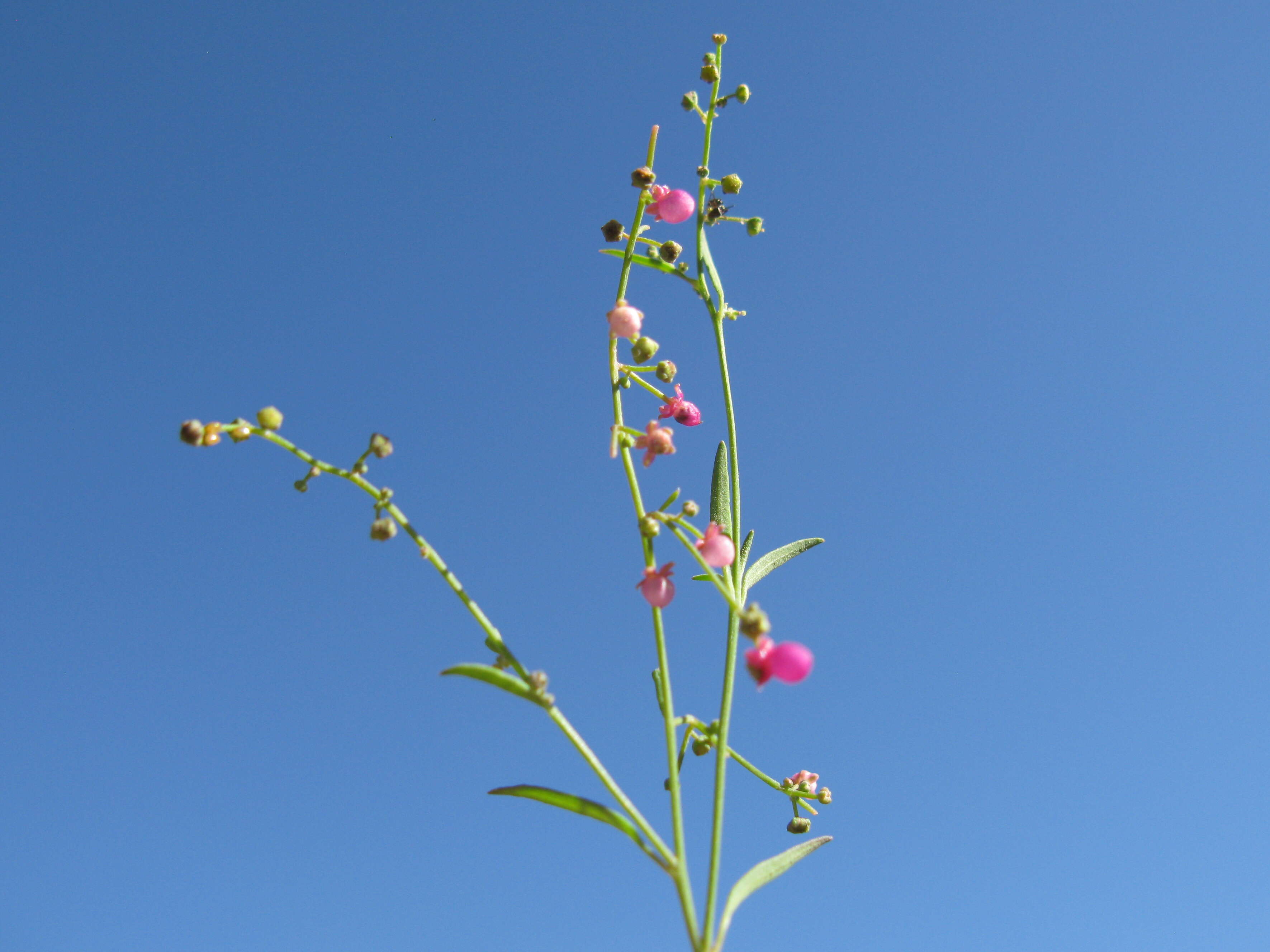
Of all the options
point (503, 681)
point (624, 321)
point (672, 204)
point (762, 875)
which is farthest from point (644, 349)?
point (762, 875)

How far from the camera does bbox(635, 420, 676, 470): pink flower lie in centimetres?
96

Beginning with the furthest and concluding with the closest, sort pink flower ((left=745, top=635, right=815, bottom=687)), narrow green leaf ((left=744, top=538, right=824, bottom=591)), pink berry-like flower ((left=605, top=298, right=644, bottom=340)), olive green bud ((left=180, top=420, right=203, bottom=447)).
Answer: narrow green leaf ((left=744, top=538, right=824, bottom=591))
pink berry-like flower ((left=605, top=298, right=644, bottom=340))
olive green bud ((left=180, top=420, right=203, bottom=447))
pink flower ((left=745, top=635, right=815, bottom=687))

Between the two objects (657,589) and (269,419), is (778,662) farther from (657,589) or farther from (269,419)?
(269,419)

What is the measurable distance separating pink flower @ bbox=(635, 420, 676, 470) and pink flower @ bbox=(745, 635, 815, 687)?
182 millimetres

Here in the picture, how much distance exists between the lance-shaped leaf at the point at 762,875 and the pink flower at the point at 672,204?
0.81 metres

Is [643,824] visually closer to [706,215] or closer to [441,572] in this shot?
[441,572]

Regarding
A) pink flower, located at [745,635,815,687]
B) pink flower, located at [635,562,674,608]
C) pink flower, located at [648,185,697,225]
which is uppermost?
pink flower, located at [648,185,697,225]

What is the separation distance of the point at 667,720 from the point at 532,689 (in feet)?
0.46

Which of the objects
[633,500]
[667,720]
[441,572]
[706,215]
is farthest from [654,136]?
[667,720]

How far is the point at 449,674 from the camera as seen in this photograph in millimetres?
892

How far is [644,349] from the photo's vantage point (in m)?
1.04

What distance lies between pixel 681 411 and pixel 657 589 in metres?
0.33

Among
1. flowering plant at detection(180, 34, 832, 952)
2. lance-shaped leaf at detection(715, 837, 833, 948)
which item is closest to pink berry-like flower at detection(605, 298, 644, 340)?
flowering plant at detection(180, 34, 832, 952)

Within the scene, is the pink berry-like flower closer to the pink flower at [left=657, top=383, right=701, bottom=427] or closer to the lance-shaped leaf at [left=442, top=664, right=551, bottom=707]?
the pink flower at [left=657, top=383, right=701, bottom=427]
